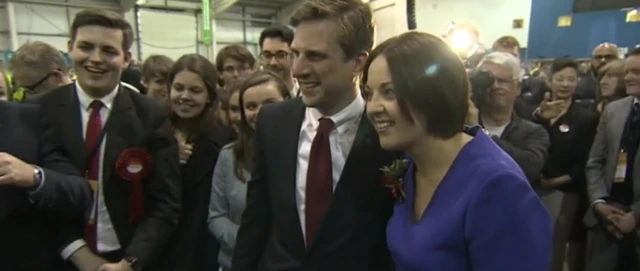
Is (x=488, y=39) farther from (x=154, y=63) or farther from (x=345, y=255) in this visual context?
(x=345, y=255)

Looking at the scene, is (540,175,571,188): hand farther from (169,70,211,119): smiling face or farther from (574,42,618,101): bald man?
(169,70,211,119): smiling face

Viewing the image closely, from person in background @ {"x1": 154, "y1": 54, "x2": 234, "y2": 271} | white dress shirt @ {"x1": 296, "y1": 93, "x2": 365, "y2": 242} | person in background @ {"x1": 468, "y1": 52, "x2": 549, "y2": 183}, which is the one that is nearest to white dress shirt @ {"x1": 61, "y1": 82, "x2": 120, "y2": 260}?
person in background @ {"x1": 154, "y1": 54, "x2": 234, "y2": 271}

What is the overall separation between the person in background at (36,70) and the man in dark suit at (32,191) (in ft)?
3.50

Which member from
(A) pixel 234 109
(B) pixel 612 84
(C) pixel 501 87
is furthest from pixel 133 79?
(B) pixel 612 84

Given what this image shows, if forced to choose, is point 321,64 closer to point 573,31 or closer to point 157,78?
point 157,78

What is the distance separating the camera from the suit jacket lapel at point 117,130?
1.55m

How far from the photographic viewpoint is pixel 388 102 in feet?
3.52

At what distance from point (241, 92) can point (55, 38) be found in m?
10.0

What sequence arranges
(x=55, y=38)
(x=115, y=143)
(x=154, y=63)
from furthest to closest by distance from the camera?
(x=55, y=38), (x=154, y=63), (x=115, y=143)

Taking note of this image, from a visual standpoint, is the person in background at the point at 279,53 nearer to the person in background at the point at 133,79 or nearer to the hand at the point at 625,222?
the person in background at the point at 133,79

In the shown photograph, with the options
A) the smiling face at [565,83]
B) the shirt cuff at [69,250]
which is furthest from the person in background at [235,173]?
the smiling face at [565,83]

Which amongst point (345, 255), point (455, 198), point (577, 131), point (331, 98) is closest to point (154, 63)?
point (331, 98)

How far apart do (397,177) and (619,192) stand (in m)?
1.90

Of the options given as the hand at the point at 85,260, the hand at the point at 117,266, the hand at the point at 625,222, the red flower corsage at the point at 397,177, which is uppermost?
the red flower corsage at the point at 397,177
